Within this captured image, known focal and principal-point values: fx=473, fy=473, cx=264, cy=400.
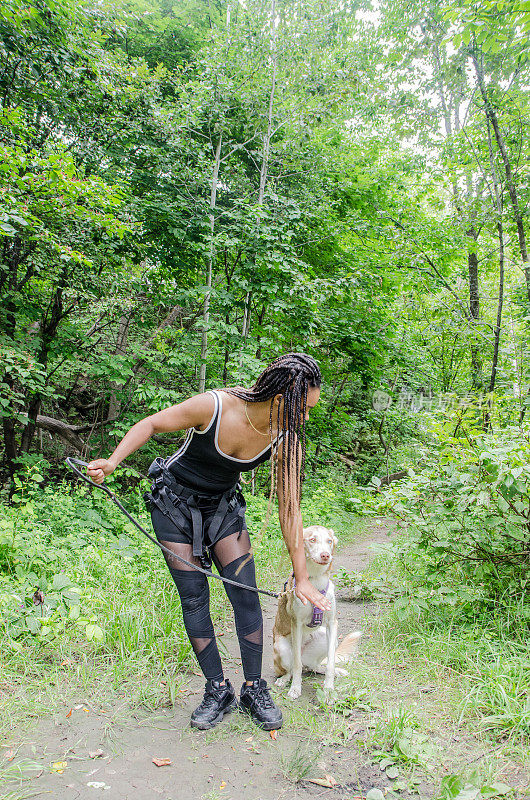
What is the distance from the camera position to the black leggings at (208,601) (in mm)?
2533

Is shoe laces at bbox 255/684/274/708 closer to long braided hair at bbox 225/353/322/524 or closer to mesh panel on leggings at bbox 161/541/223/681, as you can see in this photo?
mesh panel on leggings at bbox 161/541/223/681

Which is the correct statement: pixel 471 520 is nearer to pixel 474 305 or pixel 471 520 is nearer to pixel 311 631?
pixel 311 631

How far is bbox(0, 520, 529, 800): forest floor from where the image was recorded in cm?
205

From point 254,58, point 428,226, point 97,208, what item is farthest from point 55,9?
point 428,226

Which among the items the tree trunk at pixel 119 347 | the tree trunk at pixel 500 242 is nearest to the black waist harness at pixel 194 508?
the tree trunk at pixel 500 242

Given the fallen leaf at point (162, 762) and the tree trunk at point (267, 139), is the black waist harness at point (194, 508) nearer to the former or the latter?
the fallen leaf at point (162, 762)

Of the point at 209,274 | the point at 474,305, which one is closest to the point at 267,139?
the point at 209,274

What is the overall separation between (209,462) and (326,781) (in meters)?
1.53

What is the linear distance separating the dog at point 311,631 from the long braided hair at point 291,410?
59cm

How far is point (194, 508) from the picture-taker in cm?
255

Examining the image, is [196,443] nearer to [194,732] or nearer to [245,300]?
[194,732]

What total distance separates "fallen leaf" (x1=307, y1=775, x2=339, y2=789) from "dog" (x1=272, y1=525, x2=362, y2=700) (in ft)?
1.96

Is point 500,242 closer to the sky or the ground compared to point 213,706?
closer to the sky

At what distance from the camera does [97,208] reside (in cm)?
543
